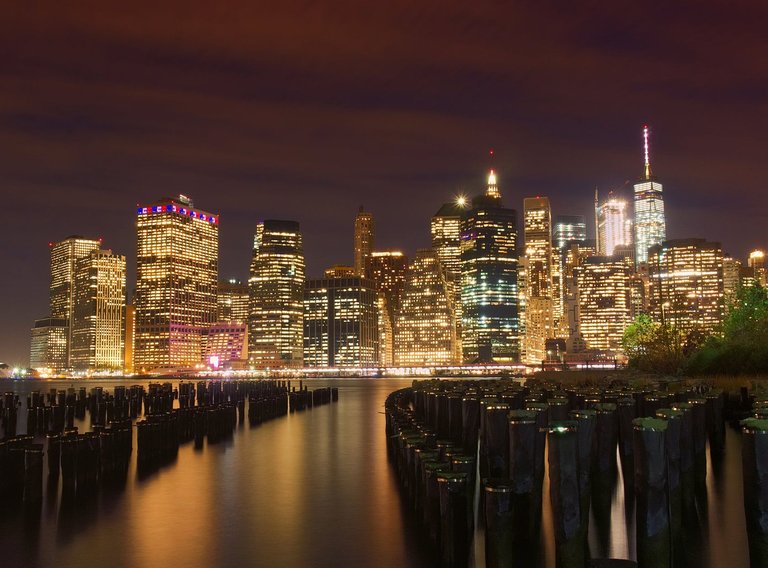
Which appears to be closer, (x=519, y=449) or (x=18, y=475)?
(x=519, y=449)

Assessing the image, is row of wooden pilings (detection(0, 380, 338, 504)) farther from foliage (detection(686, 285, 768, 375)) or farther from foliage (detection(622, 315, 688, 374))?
foliage (detection(622, 315, 688, 374))

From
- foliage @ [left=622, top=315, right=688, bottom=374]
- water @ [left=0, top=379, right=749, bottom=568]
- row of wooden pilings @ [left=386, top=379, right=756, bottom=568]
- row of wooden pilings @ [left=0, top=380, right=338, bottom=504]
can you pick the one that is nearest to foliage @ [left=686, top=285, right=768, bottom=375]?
foliage @ [left=622, top=315, right=688, bottom=374]

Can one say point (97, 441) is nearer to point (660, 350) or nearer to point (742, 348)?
point (742, 348)

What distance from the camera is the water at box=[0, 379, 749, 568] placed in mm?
13836

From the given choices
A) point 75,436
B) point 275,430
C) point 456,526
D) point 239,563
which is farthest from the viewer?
point 275,430

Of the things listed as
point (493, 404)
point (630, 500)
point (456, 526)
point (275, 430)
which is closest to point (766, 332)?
point (275, 430)

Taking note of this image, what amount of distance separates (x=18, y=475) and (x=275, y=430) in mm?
22535

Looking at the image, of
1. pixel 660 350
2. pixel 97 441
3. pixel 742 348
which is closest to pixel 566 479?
pixel 97 441

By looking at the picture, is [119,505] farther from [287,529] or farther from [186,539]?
[287,529]

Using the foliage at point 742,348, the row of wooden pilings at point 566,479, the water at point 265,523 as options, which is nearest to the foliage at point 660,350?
the foliage at point 742,348

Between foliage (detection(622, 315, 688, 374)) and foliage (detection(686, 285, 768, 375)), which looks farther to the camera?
foliage (detection(622, 315, 688, 374))

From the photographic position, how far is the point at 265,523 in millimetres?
16953

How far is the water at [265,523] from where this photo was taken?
45.4ft

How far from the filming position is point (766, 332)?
4800cm
